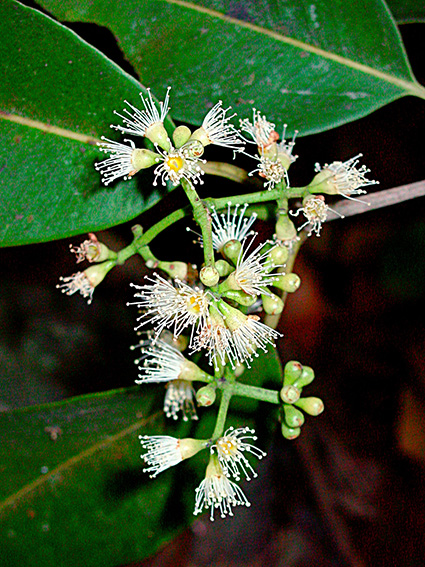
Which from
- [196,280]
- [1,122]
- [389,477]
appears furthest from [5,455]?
[389,477]

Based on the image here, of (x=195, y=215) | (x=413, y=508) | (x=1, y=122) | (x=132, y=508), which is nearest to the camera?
(x=195, y=215)

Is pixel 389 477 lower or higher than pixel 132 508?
lower

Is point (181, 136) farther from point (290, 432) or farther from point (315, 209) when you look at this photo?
point (290, 432)

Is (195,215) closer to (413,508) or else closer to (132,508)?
(132,508)

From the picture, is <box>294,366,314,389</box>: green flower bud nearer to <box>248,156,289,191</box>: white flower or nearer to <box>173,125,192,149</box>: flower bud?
<box>248,156,289,191</box>: white flower

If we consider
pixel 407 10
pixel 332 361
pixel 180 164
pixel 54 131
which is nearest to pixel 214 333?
pixel 180 164

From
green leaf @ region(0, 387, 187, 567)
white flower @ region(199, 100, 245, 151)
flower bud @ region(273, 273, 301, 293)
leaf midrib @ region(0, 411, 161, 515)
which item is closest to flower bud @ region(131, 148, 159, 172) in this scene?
white flower @ region(199, 100, 245, 151)
